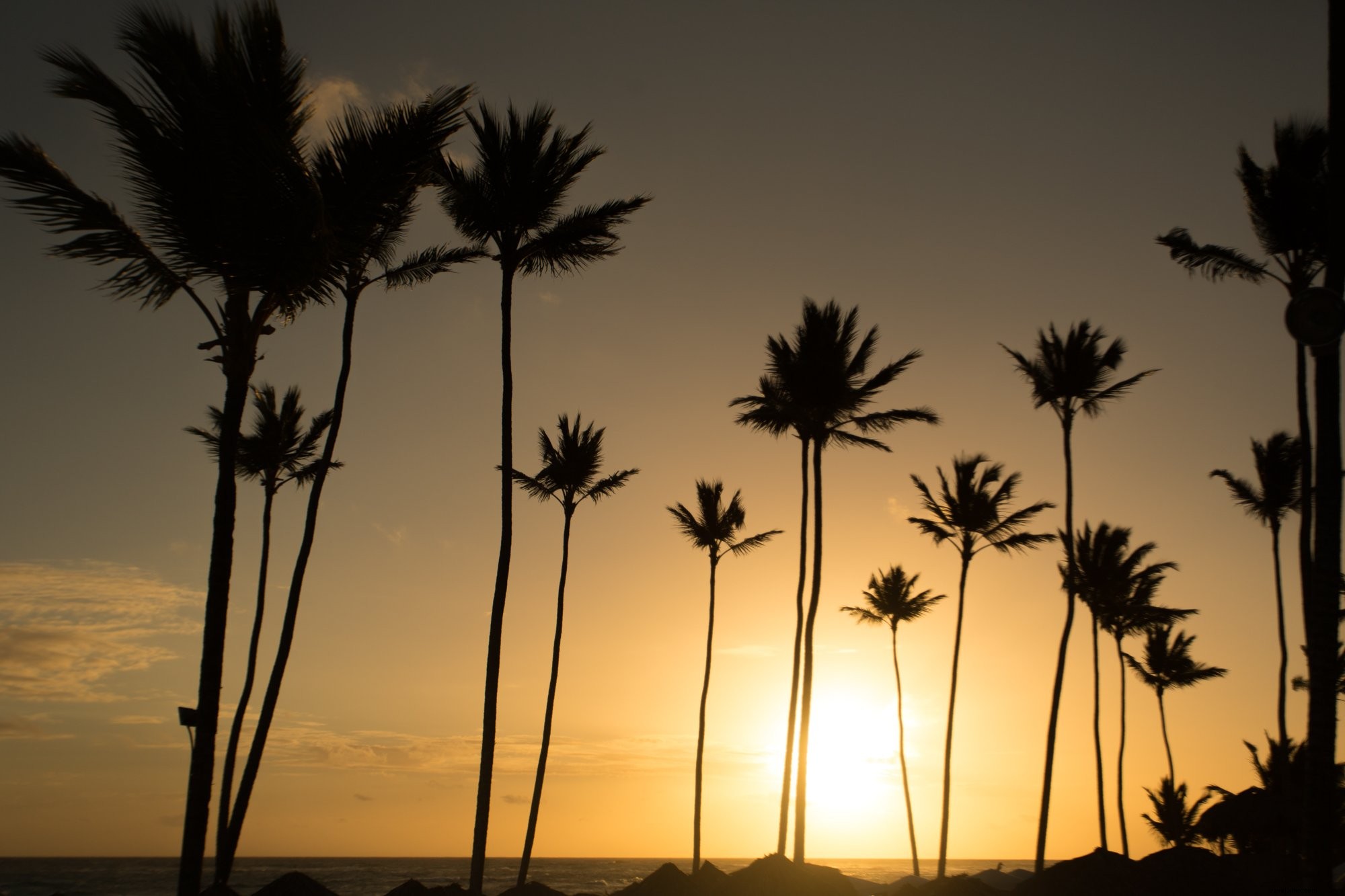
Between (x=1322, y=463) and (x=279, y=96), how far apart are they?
1422cm

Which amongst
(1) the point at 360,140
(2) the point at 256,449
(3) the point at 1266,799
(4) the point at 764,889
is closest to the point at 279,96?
(1) the point at 360,140

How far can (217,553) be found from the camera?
11266 millimetres

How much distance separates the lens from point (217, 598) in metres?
11.1

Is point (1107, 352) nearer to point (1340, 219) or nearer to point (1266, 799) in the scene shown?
point (1266, 799)

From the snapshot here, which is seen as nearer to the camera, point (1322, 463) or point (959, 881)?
point (1322, 463)

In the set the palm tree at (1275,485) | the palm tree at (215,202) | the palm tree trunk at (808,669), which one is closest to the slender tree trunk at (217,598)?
the palm tree at (215,202)

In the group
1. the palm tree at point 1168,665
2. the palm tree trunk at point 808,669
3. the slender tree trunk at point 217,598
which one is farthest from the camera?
the palm tree at point 1168,665

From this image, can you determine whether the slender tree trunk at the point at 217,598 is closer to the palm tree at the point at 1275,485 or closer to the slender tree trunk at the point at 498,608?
the slender tree trunk at the point at 498,608

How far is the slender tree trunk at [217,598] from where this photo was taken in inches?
423

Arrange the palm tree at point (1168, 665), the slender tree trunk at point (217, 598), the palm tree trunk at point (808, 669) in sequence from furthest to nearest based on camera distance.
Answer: the palm tree at point (1168, 665), the palm tree trunk at point (808, 669), the slender tree trunk at point (217, 598)

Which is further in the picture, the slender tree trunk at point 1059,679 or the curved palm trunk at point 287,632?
the slender tree trunk at point 1059,679

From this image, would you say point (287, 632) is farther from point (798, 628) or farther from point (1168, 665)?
point (1168, 665)

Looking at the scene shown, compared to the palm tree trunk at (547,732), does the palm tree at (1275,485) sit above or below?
above

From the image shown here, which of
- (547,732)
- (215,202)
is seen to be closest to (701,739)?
(547,732)
